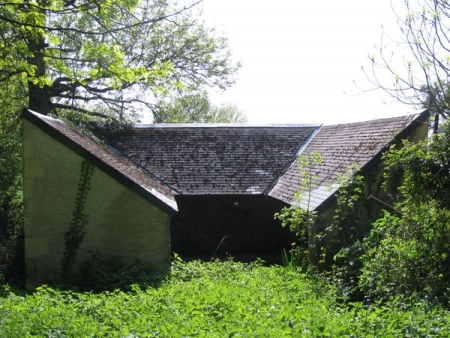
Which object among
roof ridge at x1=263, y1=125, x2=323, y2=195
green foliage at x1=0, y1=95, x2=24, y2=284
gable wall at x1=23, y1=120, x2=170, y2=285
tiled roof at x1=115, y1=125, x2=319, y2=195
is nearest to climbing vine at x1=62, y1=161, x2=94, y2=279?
gable wall at x1=23, y1=120, x2=170, y2=285

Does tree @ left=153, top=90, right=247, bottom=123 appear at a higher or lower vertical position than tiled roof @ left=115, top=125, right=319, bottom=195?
higher

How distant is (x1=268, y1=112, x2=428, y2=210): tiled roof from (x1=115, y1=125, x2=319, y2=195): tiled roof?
98 cm

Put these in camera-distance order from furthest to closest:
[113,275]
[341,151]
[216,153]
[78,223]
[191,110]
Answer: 1. [191,110]
2. [216,153]
3. [341,151]
4. [78,223]
5. [113,275]

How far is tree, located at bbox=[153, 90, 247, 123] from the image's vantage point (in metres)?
22.2

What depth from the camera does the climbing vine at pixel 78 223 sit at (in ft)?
37.1

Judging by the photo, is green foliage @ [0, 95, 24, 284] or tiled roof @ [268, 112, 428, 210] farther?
tiled roof @ [268, 112, 428, 210]

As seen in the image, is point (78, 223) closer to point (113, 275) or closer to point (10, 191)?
point (113, 275)

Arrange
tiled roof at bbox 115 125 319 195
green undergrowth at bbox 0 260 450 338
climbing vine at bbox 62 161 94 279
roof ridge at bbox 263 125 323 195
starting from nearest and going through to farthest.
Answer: green undergrowth at bbox 0 260 450 338 < climbing vine at bbox 62 161 94 279 < roof ridge at bbox 263 125 323 195 < tiled roof at bbox 115 125 319 195

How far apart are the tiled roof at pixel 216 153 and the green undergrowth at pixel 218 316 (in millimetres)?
7896

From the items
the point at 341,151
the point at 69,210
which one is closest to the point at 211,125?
the point at 341,151

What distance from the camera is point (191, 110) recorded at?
3391cm

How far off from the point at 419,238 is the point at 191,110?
26.7m

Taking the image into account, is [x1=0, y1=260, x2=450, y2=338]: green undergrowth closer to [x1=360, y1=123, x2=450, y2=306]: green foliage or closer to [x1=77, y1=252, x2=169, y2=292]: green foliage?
[x1=360, y1=123, x2=450, y2=306]: green foliage

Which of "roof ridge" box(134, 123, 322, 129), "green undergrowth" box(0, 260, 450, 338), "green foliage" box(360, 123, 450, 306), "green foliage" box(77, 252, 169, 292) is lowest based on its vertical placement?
"green foliage" box(77, 252, 169, 292)
